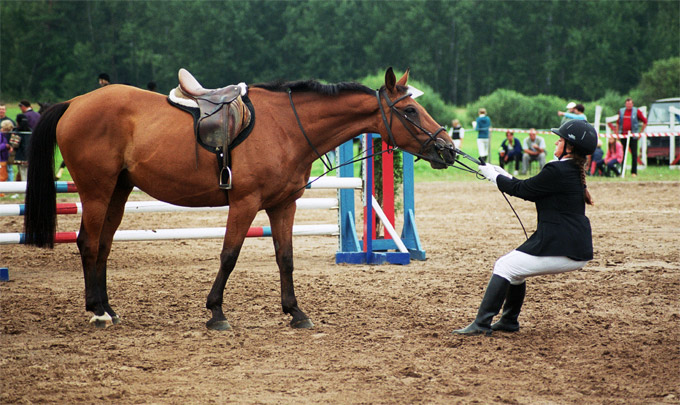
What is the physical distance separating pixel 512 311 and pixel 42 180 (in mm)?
4067

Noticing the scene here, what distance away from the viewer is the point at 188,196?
5.76m

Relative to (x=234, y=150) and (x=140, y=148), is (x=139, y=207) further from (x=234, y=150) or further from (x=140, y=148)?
(x=234, y=150)

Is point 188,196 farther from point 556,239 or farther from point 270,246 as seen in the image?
point 270,246

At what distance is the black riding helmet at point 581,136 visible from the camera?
512 centimetres

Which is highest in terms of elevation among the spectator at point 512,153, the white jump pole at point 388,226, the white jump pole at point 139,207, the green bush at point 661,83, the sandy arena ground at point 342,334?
the green bush at point 661,83

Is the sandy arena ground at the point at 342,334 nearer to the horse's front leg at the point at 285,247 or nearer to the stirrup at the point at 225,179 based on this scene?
the horse's front leg at the point at 285,247

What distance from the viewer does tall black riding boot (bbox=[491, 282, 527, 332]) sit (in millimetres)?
5527

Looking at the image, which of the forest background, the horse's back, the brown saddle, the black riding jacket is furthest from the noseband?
the forest background

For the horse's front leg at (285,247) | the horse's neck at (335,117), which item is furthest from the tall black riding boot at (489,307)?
the horse's neck at (335,117)

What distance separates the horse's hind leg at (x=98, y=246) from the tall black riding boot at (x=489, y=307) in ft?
9.34

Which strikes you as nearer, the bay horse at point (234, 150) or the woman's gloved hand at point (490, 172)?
the woman's gloved hand at point (490, 172)

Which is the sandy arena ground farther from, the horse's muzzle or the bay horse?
the horse's muzzle

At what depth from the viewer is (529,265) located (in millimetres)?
5238

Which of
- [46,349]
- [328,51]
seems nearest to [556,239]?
[46,349]
